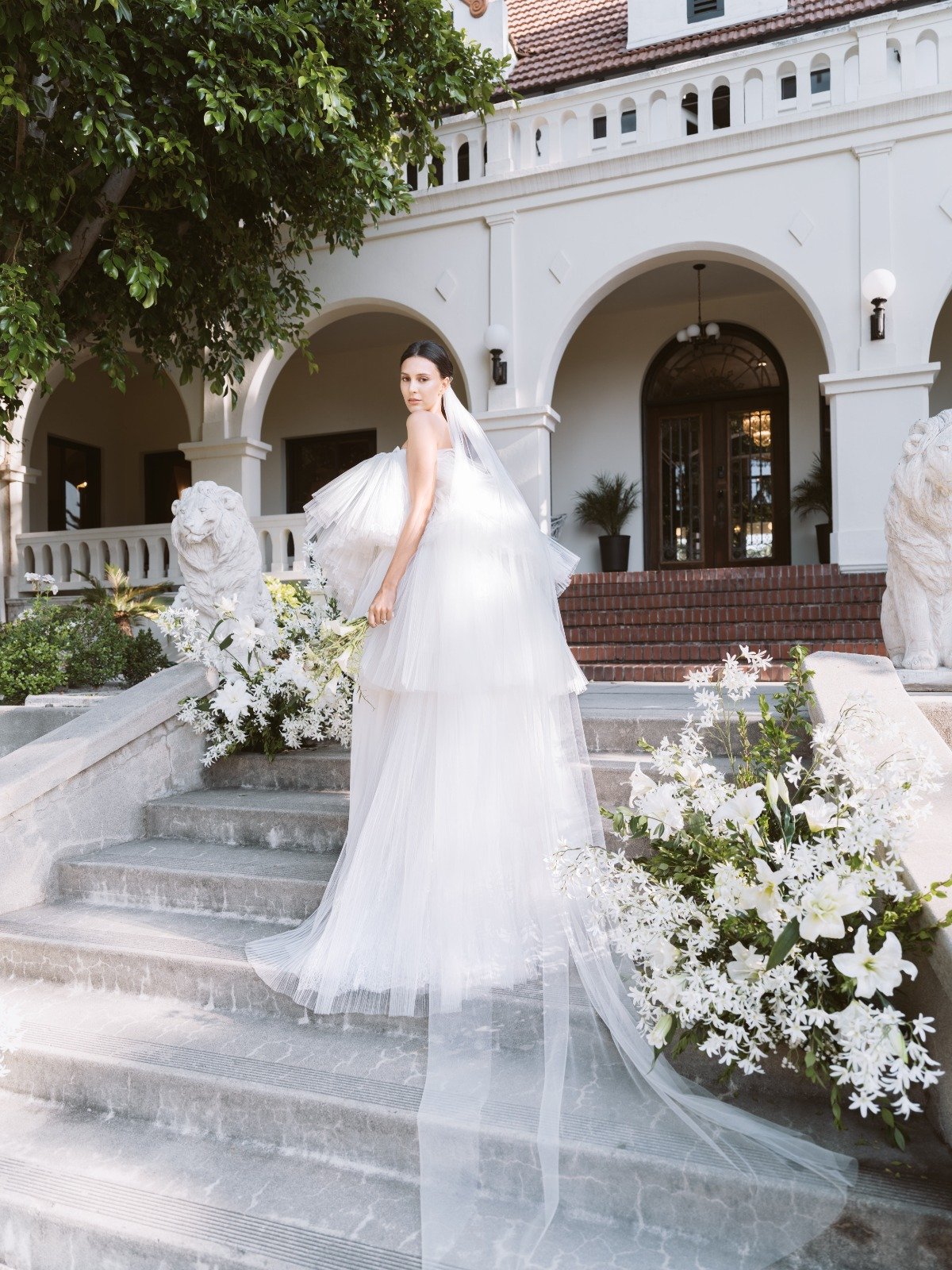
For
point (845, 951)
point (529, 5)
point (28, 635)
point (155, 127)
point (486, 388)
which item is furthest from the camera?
point (529, 5)

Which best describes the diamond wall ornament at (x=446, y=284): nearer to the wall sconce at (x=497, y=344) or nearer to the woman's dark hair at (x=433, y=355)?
the wall sconce at (x=497, y=344)

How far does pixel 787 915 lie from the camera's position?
1771mm

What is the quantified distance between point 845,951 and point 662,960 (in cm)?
39

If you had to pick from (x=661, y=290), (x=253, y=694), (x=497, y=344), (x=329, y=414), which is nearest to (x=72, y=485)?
(x=329, y=414)

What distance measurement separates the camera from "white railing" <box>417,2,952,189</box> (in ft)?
26.1

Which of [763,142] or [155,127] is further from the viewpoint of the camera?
[763,142]

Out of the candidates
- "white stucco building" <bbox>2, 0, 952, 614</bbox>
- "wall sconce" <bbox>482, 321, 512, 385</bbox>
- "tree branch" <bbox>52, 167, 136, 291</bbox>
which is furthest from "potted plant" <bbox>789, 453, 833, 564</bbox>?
"tree branch" <bbox>52, 167, 136, 291</bbox>

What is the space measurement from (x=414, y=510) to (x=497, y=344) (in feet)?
22.6

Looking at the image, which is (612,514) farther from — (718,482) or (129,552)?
(129,552)

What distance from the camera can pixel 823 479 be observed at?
1052 centimetres

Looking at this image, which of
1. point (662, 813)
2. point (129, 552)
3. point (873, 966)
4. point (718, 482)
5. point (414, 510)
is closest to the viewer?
point (873, 966)

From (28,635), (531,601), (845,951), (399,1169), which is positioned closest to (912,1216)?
(845,951)

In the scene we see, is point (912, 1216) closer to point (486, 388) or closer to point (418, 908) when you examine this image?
point (418, 908)

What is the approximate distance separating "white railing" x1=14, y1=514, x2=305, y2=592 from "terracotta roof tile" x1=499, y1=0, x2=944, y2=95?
5615 mm
